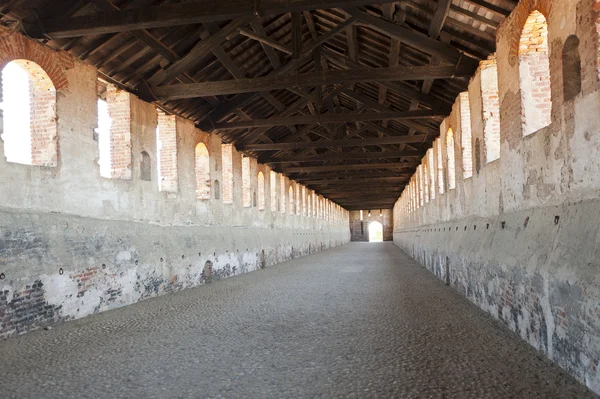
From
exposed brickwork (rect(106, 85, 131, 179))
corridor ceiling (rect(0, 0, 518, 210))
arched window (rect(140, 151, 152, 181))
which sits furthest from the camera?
arched window (rect(140, 151, 152, 181))

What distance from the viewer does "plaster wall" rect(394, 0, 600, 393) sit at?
4320mm

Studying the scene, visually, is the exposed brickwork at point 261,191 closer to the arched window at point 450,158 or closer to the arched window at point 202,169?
the arched window at point 202,169

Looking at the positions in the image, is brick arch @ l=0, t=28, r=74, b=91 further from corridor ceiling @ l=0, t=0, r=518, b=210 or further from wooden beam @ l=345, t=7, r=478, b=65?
wooden beam @ l=345, t=7, r=478, b=65

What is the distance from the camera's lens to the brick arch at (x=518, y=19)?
5.78 meters

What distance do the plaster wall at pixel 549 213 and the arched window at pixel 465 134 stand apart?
1373 mm

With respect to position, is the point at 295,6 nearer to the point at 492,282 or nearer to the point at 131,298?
the point at 492,282

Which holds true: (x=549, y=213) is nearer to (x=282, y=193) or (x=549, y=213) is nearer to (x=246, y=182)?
(x=246, y=182)

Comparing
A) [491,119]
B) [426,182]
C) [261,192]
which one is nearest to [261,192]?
[261,192]

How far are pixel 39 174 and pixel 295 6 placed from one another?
501 cm

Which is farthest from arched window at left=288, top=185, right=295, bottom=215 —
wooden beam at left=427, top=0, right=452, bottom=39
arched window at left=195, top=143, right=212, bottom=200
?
wooden beam at left=427, top=0, right=452, bottom=39

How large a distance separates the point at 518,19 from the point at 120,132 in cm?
805

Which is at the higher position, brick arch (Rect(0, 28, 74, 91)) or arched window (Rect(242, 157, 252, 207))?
brick arch (Rect(0, 28, 74, 91))

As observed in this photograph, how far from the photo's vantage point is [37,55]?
7797 millimetres

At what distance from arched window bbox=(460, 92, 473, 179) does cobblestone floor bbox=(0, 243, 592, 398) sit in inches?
118
